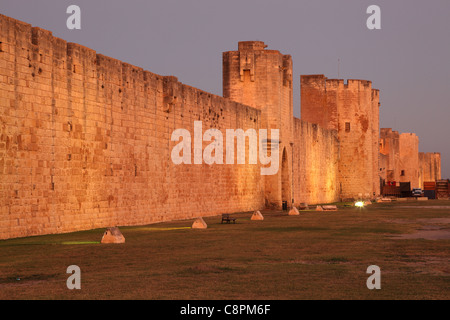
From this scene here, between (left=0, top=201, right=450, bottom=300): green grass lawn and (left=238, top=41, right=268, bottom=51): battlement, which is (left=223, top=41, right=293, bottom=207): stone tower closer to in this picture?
(left=238, top=41, right=268, bottom=51): battlement

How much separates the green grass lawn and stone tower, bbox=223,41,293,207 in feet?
54.1

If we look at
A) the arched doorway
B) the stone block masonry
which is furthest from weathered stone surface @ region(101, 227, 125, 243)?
the arched doorway

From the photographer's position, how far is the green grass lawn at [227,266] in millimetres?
6980

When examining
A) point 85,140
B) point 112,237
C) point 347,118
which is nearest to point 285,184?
point 347,118

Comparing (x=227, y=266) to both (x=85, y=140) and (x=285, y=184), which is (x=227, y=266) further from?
(x=285, y=184)

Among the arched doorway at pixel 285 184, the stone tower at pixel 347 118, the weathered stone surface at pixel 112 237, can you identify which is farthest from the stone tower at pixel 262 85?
the weathered stone surface at pixel 112 237

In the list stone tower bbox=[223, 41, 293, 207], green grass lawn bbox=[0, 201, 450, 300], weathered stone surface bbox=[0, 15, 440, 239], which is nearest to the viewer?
green grass lawn bbox=[0, 201, 450, 300]

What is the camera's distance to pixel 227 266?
919 cm

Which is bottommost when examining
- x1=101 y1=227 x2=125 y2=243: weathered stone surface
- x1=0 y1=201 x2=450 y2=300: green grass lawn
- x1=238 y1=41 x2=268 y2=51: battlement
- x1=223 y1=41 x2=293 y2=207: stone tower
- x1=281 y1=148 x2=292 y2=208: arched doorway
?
x1=0 y1=201 x2=450 y2=300: green grass lawn

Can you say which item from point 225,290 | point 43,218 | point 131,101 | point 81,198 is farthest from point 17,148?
point 225,290

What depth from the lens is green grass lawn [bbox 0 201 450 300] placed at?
698 cm

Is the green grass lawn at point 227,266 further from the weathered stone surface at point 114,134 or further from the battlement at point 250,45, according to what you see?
the battlement at point 250,45

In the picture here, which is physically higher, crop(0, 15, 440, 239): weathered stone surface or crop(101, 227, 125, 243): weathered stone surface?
crop(0, 15, 440, 239): weathered stone surface
